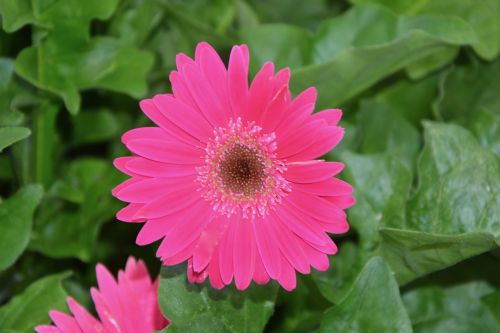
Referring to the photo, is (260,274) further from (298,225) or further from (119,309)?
(119,309)

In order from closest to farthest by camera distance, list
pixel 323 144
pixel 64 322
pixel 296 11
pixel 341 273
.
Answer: pixel 323 144, pixel 64 322, pixel 341 273, pixel 296 11

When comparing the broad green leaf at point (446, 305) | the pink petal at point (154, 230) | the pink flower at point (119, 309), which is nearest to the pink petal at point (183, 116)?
the pink petal at point (154, 230)

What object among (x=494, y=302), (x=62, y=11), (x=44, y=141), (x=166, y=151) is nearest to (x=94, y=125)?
(x=44, y=141)

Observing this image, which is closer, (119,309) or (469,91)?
(119,309)

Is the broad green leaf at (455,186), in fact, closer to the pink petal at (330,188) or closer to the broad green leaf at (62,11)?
the pink petal at (330,188)

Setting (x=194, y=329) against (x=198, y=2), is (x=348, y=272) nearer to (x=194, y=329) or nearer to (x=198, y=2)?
(x=194, y=329)

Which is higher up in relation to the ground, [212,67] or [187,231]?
[212,67]

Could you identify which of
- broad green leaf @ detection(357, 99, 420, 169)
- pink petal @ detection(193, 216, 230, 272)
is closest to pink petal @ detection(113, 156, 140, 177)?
pink petal @ detection(193, 216, 230, 272)

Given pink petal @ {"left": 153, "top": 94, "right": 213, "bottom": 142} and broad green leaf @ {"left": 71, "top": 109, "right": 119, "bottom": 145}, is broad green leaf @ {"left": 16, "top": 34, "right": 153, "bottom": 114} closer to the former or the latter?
broad green leaf @ {"left": 71, "top": 109, "right": 119, "bottom": 145}

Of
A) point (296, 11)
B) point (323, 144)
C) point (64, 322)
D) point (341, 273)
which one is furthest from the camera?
point (296, 11)
